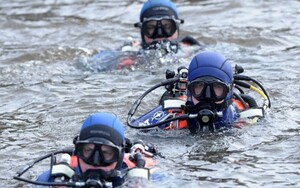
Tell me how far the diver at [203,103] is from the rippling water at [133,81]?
0.49 feet

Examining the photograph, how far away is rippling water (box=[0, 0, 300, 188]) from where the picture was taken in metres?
8.77

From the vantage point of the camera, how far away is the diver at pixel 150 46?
1335 cm

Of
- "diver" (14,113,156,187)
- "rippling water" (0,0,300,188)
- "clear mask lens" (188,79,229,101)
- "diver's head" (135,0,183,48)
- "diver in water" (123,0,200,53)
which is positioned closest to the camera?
"diver" (14,113,156,187)

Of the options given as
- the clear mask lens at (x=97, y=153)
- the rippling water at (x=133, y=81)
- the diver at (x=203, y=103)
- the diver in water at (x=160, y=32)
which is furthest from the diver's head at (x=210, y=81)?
the diver in water at (x=160, y=32)

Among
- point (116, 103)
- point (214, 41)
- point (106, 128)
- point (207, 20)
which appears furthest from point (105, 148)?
point (207, 20)

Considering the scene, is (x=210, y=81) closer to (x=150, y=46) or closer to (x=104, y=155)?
(x=104, y=155)

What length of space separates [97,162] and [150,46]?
6.37 m

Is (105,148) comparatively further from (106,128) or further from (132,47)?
(132,47)

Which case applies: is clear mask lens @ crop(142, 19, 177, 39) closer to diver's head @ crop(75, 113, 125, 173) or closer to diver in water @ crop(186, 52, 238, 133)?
diver in water @ crop(186, 52, 238, 133)

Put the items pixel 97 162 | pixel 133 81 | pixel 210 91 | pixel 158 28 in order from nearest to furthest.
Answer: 1. pixel 97 162
2. pixel 210 91
3. pixel 133 81
4. pixel 158 28

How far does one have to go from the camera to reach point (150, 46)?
13.5 metres

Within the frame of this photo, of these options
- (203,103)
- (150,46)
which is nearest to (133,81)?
(150,46)

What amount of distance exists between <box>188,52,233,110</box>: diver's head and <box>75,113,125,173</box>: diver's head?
1.87 m

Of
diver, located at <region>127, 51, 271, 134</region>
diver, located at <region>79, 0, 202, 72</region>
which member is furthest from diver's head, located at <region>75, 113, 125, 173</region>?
diver, located at <region>79, 0, 202, 72</region>
